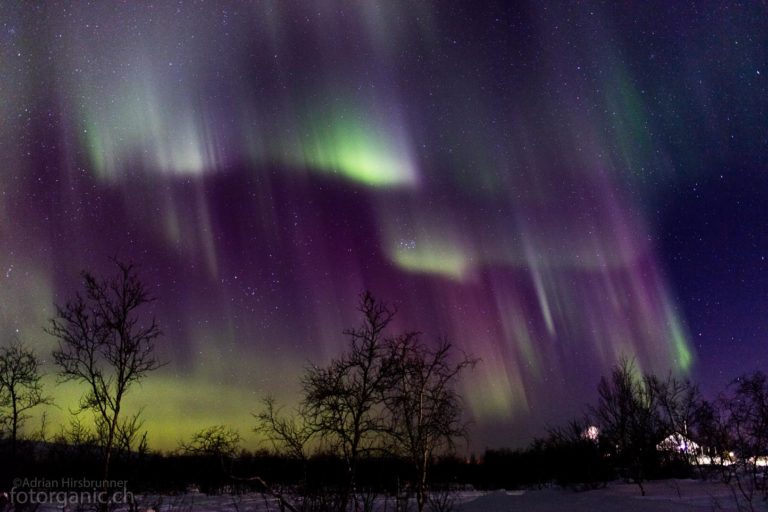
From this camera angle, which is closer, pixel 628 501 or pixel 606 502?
pixel 628 501

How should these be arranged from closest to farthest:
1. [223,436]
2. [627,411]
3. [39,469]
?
[223,436] → [39,469] → [627,411]

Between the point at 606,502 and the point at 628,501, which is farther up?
the point at 628,501

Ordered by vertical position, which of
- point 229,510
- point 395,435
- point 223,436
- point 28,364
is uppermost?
point 28,364

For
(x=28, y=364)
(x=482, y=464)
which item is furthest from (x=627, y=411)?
(x=28, y=364)

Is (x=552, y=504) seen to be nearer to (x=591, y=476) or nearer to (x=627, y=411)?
(x=591, y=476)

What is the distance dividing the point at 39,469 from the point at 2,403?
5.95m

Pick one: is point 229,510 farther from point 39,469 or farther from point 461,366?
point 461,366

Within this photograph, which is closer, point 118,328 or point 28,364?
point 118,328

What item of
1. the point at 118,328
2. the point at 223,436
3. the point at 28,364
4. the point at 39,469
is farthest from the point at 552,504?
the point at 28,364

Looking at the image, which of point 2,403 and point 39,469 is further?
point 2,403

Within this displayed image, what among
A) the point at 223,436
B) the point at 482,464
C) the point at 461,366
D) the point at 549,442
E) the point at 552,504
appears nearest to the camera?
the point at 223,436

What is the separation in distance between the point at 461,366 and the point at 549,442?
948 inches

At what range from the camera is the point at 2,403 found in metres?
30.9

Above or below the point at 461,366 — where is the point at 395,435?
below
